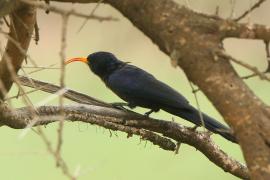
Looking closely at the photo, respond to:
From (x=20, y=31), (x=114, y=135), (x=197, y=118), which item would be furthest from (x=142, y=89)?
(x=114, y=135)

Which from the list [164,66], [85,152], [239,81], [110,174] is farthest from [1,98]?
[164,66]

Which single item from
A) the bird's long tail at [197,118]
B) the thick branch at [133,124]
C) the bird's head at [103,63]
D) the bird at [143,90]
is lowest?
the thick branch at [133,124]

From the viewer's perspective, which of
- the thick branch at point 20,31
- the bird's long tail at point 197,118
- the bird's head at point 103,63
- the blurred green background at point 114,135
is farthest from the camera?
the blurred green background at point 114,135

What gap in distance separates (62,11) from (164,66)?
4.03 m

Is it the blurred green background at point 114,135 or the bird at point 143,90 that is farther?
the blurred green background at point 114,135

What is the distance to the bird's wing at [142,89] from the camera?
→ 4.57 ft

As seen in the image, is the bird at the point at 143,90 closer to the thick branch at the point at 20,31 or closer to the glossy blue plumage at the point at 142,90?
the glossy blue plumage at the point at 142,90

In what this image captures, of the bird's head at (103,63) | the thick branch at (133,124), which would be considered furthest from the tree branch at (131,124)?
the bird's head at (103,63)

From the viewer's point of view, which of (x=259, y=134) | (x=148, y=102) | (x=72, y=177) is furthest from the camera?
(x=148, y=102)

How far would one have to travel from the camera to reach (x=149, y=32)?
0.97 meters

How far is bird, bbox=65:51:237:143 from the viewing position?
54.4 inches

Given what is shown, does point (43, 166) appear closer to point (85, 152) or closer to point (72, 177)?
point (85, 152)

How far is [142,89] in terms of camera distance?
1.46 metres

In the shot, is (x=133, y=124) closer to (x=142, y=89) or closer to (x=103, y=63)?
(x=142, y=89)
